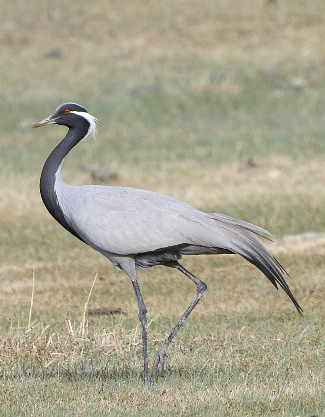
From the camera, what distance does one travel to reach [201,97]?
25.0m

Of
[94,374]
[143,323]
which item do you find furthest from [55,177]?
[94,374]

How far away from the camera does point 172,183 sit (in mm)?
17516

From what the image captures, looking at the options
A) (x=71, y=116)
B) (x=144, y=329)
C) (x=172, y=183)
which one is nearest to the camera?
(x=144, y=329)

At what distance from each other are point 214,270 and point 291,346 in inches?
153

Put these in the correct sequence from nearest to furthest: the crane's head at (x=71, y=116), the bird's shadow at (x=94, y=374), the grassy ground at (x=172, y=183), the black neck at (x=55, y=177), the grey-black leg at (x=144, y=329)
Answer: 1. the grey-black leg at (x=144, y=329)
2. the grassy ground at (x=172, y=183)
3. the bird's shadow at (x=94, y=374)
4. the black neck at (x=55, y=177)
5. the crane's head at (x=71, y=116)

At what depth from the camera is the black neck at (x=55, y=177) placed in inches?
302

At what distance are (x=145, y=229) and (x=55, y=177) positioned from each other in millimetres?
810

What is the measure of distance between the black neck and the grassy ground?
3.66 ft

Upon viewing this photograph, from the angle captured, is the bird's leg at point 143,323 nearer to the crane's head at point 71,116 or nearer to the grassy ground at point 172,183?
the grassy ground at point 172,183

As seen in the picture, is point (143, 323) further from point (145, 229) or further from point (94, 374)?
point (145, 229)

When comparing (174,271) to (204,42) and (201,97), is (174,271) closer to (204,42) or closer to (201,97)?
(201,97)

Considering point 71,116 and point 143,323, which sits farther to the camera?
point 71,116

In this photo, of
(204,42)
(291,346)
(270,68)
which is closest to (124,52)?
(204,42)

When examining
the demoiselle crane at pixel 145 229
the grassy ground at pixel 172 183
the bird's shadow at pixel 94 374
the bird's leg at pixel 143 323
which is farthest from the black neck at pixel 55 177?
the grassy ground at pixel 172 183
